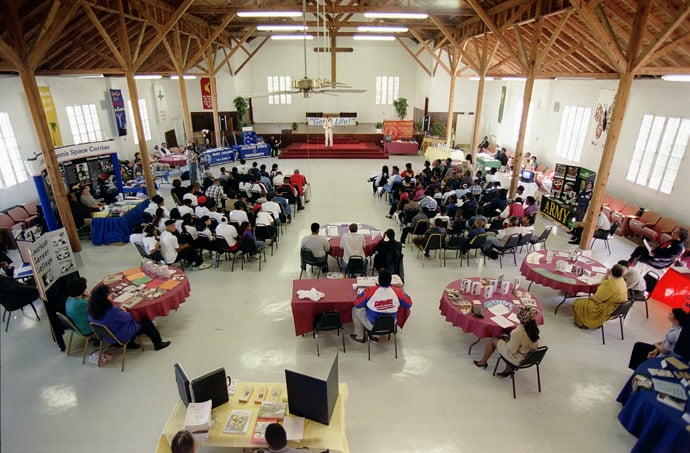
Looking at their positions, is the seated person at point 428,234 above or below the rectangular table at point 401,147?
below

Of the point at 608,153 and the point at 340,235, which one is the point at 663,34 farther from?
the point at 340,235

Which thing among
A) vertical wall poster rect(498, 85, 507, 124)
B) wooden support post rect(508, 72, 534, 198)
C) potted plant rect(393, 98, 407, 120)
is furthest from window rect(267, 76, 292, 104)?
wooden support post rect(508, 72, 534, 198)

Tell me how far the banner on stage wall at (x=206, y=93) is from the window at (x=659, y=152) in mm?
18246

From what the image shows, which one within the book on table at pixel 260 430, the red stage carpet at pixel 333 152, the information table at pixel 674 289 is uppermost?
the red stage carpet at pixel 333 152

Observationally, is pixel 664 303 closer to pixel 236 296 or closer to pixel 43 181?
pixel 236 296

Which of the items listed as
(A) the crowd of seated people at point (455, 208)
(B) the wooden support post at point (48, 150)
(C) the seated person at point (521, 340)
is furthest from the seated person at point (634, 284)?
(B) the wooden support post at point (48, 150)

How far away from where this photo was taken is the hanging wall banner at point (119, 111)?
636 inches

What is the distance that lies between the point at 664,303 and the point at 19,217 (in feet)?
48.7

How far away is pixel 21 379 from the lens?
5.30 metres

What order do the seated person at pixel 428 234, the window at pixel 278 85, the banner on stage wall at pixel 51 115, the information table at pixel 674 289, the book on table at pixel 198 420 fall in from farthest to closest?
the window at pixel 278 85
the banner on stage wall at pixel 51 115
the seated person at pixel 428 234
the information table at pixel 674 289
the book on table at pixel 198 420

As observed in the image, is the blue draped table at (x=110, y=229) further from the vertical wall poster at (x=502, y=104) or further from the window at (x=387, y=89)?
the window at (x=387, y=89)

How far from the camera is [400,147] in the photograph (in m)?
20.5

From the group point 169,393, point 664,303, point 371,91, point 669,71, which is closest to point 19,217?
point 169,393

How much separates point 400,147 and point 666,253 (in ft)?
46.3
